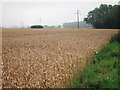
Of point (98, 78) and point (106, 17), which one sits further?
point (106, 17)

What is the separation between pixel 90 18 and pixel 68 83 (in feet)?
190

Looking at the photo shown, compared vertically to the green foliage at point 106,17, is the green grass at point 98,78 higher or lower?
lower

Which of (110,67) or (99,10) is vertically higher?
(99,10)

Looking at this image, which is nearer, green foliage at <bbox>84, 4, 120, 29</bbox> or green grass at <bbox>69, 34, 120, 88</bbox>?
green grass at <bbox>69, 34, 120, 88</bbox>

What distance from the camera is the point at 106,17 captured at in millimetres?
41438

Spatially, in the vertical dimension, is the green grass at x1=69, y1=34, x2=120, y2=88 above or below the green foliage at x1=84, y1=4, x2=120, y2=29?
below

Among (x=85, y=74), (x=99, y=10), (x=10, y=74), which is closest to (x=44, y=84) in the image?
(x=10, y=74)

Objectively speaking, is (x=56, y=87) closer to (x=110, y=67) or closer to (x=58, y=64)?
(x=58, y=64)

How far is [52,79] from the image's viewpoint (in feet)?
11.4

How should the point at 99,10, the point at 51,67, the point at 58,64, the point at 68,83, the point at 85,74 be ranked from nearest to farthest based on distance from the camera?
the point at 68,83 < the point at 85,74 < the point at 51,67 < the point at 58,64 < the point at 99,10

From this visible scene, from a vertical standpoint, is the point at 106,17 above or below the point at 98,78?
above

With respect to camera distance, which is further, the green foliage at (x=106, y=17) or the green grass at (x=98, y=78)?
the green foliage at (x=106, y=17)

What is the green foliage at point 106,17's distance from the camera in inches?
1434

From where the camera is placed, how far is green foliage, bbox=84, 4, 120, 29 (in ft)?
120
